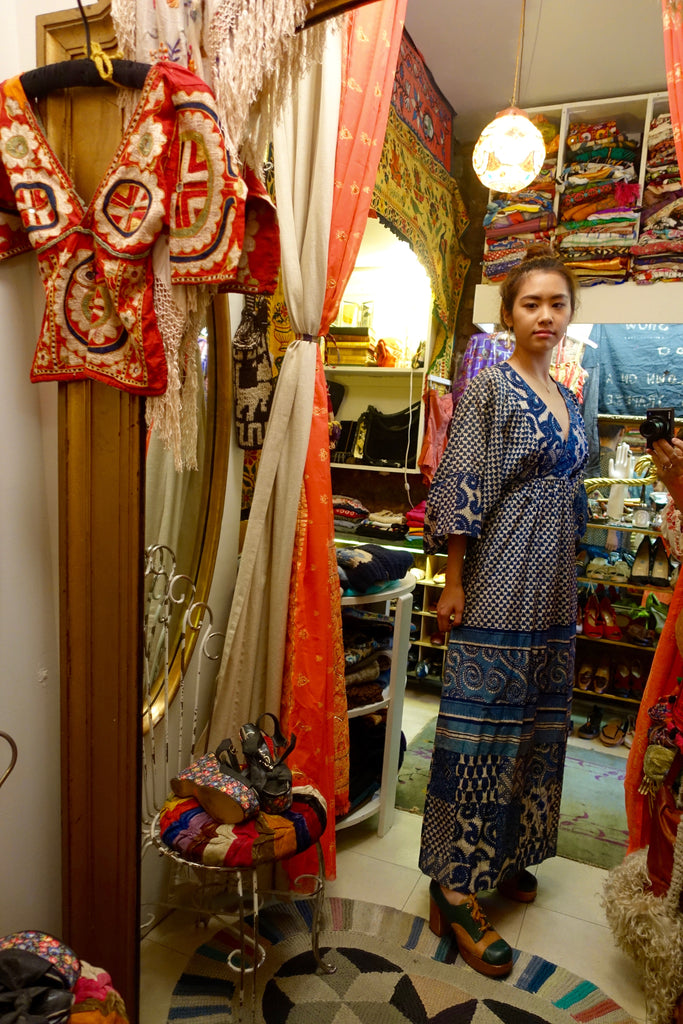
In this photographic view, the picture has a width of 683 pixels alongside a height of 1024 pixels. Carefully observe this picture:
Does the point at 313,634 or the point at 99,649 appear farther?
the point at 313,634

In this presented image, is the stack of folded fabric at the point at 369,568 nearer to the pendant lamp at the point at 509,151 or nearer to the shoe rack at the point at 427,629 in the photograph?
the shoe rack at the point at 427,629

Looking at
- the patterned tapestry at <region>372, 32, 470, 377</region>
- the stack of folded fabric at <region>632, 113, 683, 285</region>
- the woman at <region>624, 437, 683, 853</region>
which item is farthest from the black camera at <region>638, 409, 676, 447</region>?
the stack of folded fabric at <region>632, 113, 683, 285</region>

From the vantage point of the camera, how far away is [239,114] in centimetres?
103

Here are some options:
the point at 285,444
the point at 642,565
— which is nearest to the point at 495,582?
the point at 285,444

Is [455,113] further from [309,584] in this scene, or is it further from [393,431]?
[309,584]

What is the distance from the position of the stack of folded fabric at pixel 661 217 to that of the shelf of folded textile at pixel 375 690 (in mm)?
1888

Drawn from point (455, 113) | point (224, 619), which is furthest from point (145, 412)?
point (455, 113)

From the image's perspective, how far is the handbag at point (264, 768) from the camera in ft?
4.31

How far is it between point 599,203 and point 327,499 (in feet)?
7.63

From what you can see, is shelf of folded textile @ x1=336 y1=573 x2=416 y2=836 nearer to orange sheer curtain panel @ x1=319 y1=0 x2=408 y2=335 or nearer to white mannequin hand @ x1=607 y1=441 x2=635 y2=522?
orange sheer curtain panel @ x1=319 y1=0 x2=408 y2=335

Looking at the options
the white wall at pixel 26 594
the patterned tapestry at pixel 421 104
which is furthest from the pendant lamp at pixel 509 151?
the white wall at pixel 26 594

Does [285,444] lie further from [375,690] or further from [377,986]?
[377,986]

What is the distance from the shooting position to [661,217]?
288cm

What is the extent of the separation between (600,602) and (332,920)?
2189 millimetres
